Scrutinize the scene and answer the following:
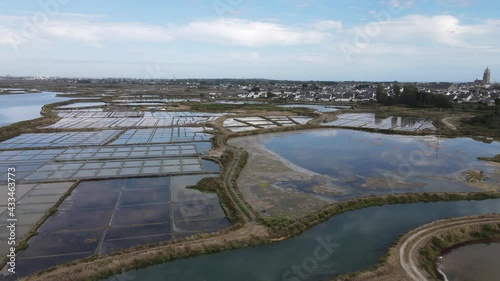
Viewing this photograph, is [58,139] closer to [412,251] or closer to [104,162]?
[104,162]

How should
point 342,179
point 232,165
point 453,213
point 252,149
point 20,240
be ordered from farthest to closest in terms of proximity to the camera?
point 252,149 → point 232,165 → point 342,179 → point 453,213 → point 20,240

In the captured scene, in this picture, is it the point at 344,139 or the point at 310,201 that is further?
the point at 344,139

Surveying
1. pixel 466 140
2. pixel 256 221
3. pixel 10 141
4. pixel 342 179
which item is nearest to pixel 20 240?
pixel 256 221

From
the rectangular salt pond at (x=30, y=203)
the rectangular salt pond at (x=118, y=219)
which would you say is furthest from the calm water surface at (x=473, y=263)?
the rectangular salt pond at (x=30, y=203)

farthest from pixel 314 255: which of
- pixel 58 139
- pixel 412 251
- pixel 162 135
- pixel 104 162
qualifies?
pixel 58 139

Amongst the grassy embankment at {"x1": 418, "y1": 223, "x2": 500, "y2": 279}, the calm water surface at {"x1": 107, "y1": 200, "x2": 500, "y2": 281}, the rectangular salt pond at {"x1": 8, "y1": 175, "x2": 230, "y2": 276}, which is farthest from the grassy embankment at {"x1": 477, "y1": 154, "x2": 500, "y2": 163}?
the rectangular salt pond at {"x1": 8, "y1": 175, "x2": 230, "y2": 276}

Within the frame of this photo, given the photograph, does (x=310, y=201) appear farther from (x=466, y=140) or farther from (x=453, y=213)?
(x=466, y=140)

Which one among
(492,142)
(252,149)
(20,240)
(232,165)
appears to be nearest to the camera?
(20,240)

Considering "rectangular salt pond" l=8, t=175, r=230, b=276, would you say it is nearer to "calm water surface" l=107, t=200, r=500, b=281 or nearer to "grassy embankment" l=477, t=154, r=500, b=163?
"calm water surface" l=107, t=200, r=500, b=281
